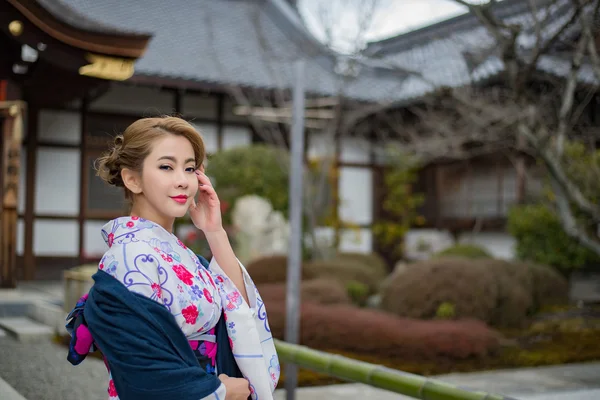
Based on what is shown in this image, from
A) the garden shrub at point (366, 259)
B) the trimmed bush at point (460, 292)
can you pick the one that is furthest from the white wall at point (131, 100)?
the trimmed bush at point (460, 292)

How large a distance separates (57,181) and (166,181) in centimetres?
1104

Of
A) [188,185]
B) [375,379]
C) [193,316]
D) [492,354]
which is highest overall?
[188,185]

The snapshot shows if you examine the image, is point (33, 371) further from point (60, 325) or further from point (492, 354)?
point (492, 354)

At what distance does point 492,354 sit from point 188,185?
6571 mm

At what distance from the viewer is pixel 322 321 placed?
7.75m

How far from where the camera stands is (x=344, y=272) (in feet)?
36.2

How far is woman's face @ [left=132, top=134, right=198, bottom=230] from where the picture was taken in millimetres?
1746

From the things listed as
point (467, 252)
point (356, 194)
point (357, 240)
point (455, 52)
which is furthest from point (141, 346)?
point (356, 194)

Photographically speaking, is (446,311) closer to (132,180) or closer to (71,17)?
(71,17)

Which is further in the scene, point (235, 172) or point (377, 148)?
point (377, 148)

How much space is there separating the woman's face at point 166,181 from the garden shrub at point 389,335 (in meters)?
6.01

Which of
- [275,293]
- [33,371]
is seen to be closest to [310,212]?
[275,293]

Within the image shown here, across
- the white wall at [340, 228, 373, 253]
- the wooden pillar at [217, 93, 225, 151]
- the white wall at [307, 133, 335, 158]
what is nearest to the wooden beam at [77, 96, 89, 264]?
the wooden pillar at [217, 93, 225, 151]

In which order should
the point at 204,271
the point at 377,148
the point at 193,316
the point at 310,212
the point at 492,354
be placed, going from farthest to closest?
1. the point at 377,148
2. the point at 310,212
3. the point at 492,354
4. the point at 204,271
5. the point at 193,316
